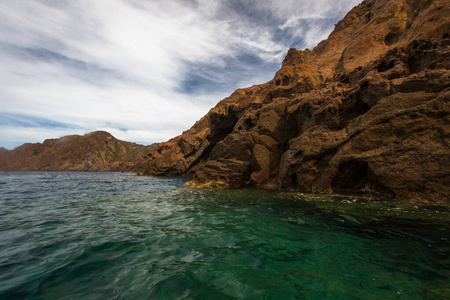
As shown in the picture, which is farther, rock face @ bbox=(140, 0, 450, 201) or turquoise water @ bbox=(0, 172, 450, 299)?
rock face @ bbox=(140, 0, 450, 201)

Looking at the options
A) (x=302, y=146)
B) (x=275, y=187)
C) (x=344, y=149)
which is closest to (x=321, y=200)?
(x=344, y=149)

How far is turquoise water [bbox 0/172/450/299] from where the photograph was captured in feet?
11.6

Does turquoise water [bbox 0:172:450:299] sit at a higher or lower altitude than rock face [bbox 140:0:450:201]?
lower

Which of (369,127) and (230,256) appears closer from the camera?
(230,256)

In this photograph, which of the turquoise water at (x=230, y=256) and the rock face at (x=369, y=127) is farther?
the rock face at (x=369, y=127)

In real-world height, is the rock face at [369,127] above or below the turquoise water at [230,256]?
above

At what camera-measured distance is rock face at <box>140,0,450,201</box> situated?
1067cm

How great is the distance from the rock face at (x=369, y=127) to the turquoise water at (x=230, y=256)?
307 cm

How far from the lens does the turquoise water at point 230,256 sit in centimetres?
355

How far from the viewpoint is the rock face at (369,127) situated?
1067cm

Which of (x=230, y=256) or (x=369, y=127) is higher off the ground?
(x=369, y=127)

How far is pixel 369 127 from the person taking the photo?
13.0 meters

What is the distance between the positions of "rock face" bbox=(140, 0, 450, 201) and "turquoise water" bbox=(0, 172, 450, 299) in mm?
3066

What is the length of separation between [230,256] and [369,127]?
1336cm
